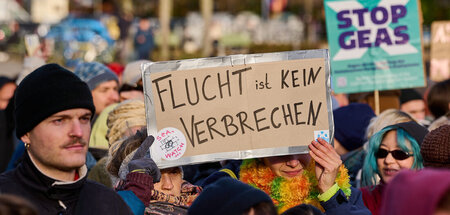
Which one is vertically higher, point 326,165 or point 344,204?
point 326,165

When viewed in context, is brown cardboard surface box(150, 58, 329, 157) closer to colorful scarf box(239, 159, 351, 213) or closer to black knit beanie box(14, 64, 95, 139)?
colorful scarf box(239, 159, 351, 213)

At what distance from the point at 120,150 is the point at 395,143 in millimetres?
1666

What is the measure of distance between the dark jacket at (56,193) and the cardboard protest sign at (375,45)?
3900mm

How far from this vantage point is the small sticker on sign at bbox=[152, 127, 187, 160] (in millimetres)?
4199

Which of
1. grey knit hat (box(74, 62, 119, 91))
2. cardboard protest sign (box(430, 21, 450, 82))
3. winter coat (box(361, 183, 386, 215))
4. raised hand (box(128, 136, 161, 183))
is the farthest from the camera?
cardboard protest sign (box(430, 21, 450, 82))

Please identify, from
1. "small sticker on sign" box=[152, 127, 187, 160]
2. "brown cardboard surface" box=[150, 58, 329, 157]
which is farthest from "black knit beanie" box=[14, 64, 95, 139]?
"brown cardboard surface" box=[150, 58, 329, 157]

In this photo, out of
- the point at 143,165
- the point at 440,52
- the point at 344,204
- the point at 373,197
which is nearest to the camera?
the point at 143,165

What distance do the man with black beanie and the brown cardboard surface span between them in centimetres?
107

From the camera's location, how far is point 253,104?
4363 mm

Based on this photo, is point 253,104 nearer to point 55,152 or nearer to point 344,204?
point 344,204

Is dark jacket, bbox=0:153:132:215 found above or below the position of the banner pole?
above

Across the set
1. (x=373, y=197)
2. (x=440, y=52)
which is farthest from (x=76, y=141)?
(x=440, y=52)

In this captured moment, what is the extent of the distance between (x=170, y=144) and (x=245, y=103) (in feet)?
1.49

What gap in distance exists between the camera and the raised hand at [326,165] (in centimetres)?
414
